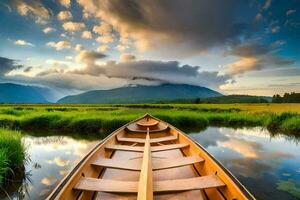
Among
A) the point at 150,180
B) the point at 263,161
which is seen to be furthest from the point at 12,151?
the point at 263,161

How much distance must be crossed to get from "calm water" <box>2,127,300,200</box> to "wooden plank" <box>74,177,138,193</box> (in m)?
3.21

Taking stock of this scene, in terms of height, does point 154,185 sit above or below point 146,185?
below

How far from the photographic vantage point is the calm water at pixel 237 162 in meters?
6.36

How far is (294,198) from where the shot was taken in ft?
18.6

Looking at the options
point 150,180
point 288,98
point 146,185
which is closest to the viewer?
point 146,185

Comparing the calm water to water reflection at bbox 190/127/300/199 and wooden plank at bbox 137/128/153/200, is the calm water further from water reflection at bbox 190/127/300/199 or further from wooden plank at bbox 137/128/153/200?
wooden plank at bbox 137/128/153/200

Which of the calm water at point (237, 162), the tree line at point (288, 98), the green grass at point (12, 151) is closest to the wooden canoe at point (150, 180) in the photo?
the calm water at point (237, 162)

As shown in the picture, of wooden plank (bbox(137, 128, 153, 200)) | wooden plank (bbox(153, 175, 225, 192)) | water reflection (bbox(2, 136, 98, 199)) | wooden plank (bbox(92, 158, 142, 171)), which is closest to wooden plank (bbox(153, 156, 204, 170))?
wooden plank (bbox(92, 158, 142, 171))

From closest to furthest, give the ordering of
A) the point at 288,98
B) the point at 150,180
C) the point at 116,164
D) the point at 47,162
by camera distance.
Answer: the point at 150,180, the point at 116,164, the point at 47,162, the point at 288,98

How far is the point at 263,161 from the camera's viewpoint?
9094 mm

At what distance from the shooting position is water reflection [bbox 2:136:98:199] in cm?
643

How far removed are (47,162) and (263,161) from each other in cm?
803

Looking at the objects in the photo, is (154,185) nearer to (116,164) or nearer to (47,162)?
(116,164)

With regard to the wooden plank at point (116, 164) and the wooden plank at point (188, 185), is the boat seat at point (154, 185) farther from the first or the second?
the wooden plank at point (116, 164)
